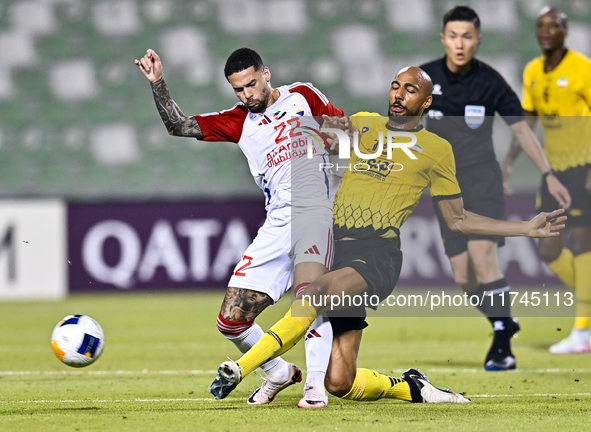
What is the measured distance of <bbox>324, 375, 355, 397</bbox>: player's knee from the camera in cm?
427

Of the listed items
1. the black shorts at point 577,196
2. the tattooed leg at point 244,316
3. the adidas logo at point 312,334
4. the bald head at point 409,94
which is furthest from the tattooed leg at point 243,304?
the black shorts at point 577,196

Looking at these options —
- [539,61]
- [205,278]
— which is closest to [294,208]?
[539,61]

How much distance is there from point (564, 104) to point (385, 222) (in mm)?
3220

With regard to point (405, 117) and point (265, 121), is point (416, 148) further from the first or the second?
point (265, 121)

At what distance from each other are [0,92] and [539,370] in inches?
369

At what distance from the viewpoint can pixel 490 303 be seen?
231 inches

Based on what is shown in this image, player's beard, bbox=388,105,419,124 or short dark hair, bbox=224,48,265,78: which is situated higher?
short dark hair, bbox=224,48,265,78

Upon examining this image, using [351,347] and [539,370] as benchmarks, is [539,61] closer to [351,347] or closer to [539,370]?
[539,370]

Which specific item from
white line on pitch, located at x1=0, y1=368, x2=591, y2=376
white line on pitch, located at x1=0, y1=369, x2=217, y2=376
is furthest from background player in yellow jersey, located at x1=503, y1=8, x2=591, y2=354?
white line on pitch, located at x1=0, y1=369, x2=217, y2=376

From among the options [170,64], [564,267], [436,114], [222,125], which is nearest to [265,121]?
[222,125]

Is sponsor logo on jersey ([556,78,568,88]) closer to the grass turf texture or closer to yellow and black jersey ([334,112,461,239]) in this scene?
the grass turf texture

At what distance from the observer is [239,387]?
5.24 m

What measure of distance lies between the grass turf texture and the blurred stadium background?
3187 millimetres

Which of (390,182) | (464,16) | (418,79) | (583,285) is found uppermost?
(464,16)
